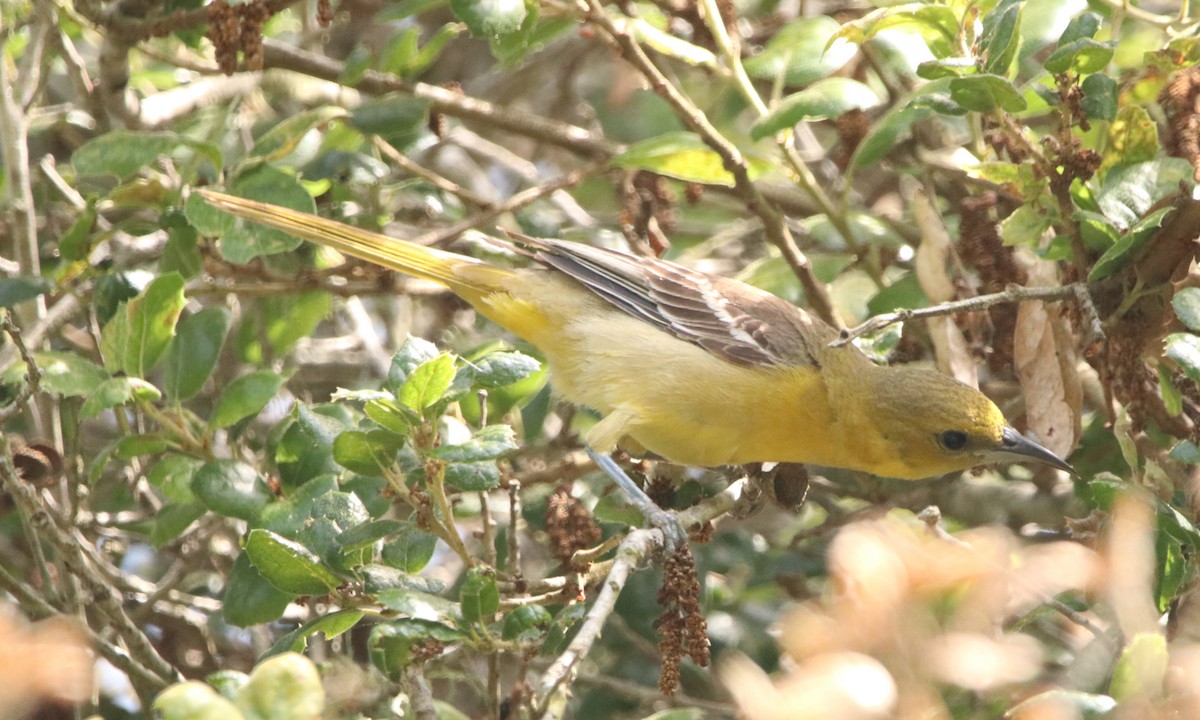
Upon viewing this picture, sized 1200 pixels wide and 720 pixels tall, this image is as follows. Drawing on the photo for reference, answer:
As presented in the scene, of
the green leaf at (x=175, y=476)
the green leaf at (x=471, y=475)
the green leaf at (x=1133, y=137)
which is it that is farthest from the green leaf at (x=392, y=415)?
the green leaf at (x=1133, y=137)

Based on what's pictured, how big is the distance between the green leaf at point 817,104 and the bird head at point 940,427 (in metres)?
0.92

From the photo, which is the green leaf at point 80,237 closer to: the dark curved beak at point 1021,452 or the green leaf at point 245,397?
the green leaf at point 245,397

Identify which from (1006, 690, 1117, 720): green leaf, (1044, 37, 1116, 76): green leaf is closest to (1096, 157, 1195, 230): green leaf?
(1044, 37, 1116, 76): green leaf

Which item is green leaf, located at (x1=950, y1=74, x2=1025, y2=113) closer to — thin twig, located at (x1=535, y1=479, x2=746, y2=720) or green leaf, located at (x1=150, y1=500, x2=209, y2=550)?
thin twig, located at (x1=535, y1=479, x2=746, y2=720)

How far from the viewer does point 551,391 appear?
449 centimetres

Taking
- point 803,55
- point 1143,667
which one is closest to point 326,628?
point 1143,667

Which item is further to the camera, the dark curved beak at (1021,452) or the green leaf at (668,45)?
the green leaf at (668,45)

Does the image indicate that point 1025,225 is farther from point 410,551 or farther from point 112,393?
point 112,393

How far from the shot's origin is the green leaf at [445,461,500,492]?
8.83 ft

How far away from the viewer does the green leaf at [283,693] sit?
1.57 m

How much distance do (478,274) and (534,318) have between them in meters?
0.27

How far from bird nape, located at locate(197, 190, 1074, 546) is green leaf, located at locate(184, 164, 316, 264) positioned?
0.12 ft

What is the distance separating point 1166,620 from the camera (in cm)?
279

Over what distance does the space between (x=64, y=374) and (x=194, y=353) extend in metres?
0.36
